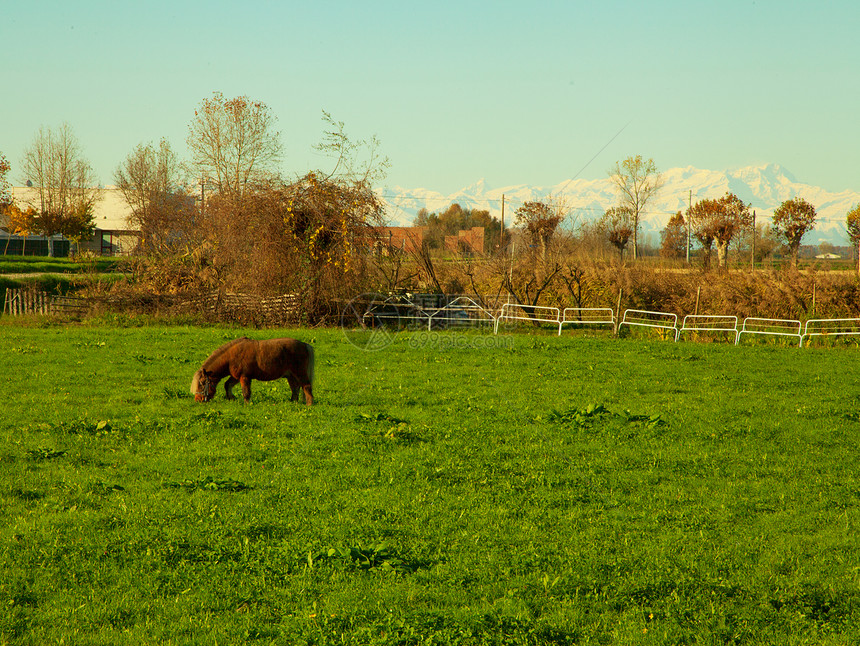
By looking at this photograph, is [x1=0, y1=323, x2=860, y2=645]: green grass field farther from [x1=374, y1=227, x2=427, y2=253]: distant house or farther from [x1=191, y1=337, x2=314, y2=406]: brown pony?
[x1=374, y1=227, x2=427, y2=253]: distant house

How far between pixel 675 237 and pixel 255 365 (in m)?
67.4

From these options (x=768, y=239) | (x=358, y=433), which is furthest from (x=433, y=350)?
(x=768, y=239)

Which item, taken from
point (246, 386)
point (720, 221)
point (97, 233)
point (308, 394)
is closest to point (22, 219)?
point (97, 233)

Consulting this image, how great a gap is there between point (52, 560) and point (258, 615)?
2032mm

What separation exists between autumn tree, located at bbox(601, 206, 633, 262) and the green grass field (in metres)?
41.4

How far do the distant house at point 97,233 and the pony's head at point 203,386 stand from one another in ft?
170

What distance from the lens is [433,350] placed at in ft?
64.5

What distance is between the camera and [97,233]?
87.0 meters

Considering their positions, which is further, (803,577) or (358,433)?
(358,433)

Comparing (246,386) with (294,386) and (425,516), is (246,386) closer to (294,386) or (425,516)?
(294,386)

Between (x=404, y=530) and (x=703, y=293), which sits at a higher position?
(x=703, y=293)

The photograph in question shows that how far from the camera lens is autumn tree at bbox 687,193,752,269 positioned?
5081 cm

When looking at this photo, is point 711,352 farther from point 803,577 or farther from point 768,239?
point 768,239

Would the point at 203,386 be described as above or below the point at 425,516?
above
